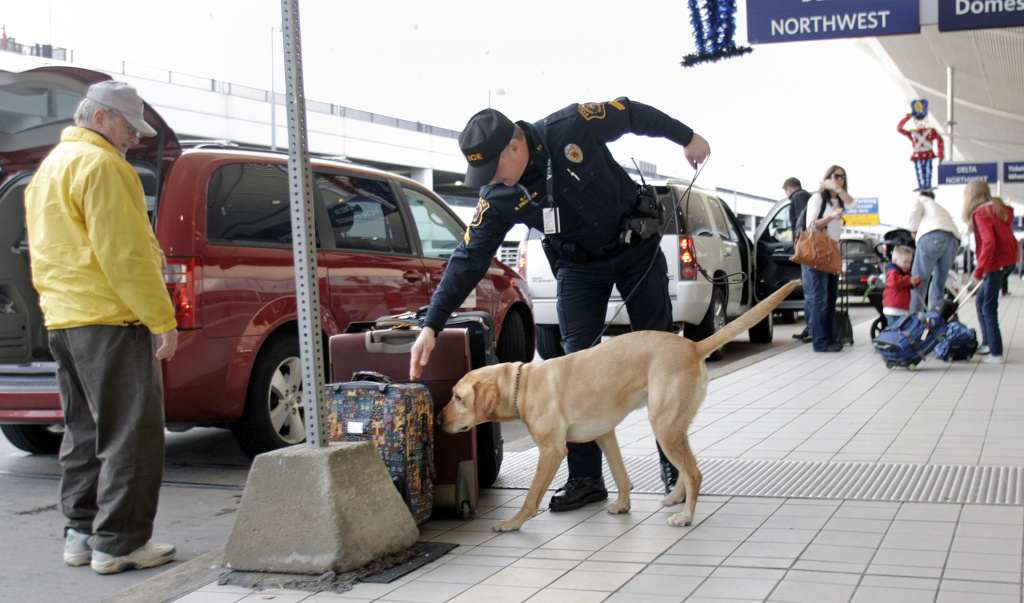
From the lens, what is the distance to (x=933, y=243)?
10367 millimetres

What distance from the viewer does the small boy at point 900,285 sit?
10242 millimetres

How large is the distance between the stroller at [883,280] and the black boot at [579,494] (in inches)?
284

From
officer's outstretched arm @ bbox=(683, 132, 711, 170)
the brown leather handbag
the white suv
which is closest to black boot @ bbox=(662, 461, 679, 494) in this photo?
officer's outstretched arm @ bbox=(683, 132, 711, 170)

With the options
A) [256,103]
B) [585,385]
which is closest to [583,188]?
[585,385]

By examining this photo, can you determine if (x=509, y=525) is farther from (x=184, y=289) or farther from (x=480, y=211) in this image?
(x=184, y=289)

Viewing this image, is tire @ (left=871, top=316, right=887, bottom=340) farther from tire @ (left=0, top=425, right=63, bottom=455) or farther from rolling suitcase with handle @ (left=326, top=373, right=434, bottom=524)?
tire @ (left=0, top=425, right=63, bottom=455)

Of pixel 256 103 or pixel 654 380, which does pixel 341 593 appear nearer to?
pixel 654 380

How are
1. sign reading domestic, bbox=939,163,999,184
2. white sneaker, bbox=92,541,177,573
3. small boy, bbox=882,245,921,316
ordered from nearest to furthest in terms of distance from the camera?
white sneaker, bbox=92,541,177,573 < small boy, bbox=882,245,921,316 < sign reading domestic, bbox=939,163,999,184

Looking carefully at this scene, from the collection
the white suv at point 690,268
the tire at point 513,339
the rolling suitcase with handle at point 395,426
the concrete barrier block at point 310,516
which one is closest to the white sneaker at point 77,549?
the concrete barrier block at point 310,516

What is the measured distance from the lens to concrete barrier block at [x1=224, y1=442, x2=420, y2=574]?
3555 millimetres

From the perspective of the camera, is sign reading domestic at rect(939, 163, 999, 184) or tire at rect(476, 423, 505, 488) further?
sign reading domestic at rect(939, 163, 999, 184)

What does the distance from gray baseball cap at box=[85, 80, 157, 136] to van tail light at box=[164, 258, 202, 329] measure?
1.20 metres

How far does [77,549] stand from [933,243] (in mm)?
9358

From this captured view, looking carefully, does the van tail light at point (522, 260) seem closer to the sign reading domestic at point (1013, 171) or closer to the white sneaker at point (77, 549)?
the white sneaker at point (77, 549)
